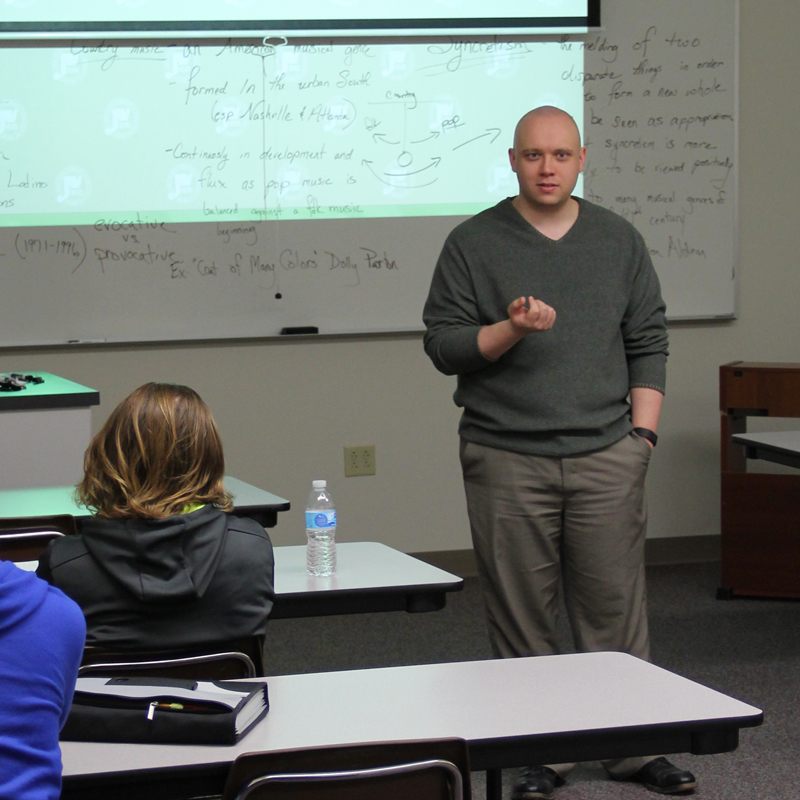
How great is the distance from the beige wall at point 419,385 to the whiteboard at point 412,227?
0.33 ft

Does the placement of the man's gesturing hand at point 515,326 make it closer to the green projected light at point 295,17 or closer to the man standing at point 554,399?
the man standing at point 554,399

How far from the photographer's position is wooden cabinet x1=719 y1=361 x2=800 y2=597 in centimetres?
424

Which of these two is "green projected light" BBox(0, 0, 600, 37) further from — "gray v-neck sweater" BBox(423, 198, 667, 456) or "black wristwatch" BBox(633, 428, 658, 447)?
"black wristwatch" BBox(633, 428, 658, 447)

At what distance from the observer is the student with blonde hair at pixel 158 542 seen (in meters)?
1.62

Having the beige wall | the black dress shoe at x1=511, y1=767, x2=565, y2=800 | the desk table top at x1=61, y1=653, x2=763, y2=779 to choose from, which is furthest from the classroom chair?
the beige wall

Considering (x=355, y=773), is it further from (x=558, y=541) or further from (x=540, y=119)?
(x=540, y=119)

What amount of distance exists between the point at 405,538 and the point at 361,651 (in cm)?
102

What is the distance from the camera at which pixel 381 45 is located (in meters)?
4.46

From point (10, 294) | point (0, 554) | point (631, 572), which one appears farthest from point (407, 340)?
point (0, 554)

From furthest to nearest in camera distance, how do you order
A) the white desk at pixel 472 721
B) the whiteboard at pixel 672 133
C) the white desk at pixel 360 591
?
the whiteboard at pixel 672 133 < the white desk at pixel 360 591 < the white desk at pixel 472 721

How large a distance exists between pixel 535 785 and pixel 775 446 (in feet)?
5.23

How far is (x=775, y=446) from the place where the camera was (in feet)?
11.6

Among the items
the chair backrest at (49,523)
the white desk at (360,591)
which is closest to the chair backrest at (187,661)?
the white desk at (360,591)

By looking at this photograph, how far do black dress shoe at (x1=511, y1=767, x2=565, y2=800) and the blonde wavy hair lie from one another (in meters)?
1.22
